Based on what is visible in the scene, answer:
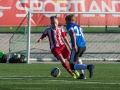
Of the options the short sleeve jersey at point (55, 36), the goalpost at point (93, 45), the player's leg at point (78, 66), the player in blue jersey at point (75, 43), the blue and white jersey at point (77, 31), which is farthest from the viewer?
the goalpost at point (93, 45)

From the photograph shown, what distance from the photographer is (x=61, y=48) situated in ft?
46.6

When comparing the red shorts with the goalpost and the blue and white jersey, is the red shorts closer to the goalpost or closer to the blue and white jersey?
the blue and white jersey

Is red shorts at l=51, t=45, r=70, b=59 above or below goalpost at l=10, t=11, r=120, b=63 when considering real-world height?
above

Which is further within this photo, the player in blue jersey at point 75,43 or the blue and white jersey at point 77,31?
the blue and white jersey at point 77,31

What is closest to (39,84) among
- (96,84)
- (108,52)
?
(96,84)

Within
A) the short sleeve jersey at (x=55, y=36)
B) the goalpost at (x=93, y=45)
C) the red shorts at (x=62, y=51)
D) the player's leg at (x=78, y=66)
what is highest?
the short sleeve jersey at (x=55, y=36)

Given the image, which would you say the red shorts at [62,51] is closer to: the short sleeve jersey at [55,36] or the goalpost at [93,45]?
the short sleeve jersey at [55,36]

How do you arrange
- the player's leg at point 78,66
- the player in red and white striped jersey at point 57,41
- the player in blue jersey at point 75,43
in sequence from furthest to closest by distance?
1. the player in red and white striped jersey at point 57,41
2. the player in blue jersey at point 75,43
3. the player's leg at point 78,66

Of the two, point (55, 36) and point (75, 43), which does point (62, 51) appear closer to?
point (55, 36)

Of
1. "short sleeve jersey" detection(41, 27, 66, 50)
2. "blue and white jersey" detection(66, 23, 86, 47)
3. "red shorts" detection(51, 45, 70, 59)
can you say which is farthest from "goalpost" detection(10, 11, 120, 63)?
"blue and white jersey" detection(66, 23, 86, 47)

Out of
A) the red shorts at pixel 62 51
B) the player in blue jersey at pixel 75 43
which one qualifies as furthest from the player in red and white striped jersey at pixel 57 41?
the player in blue jersey at pixel 75 43

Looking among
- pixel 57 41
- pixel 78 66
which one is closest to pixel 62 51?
pixel 57 41

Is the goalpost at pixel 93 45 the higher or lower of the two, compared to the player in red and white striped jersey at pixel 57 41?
lower

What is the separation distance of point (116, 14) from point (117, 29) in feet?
3.12
